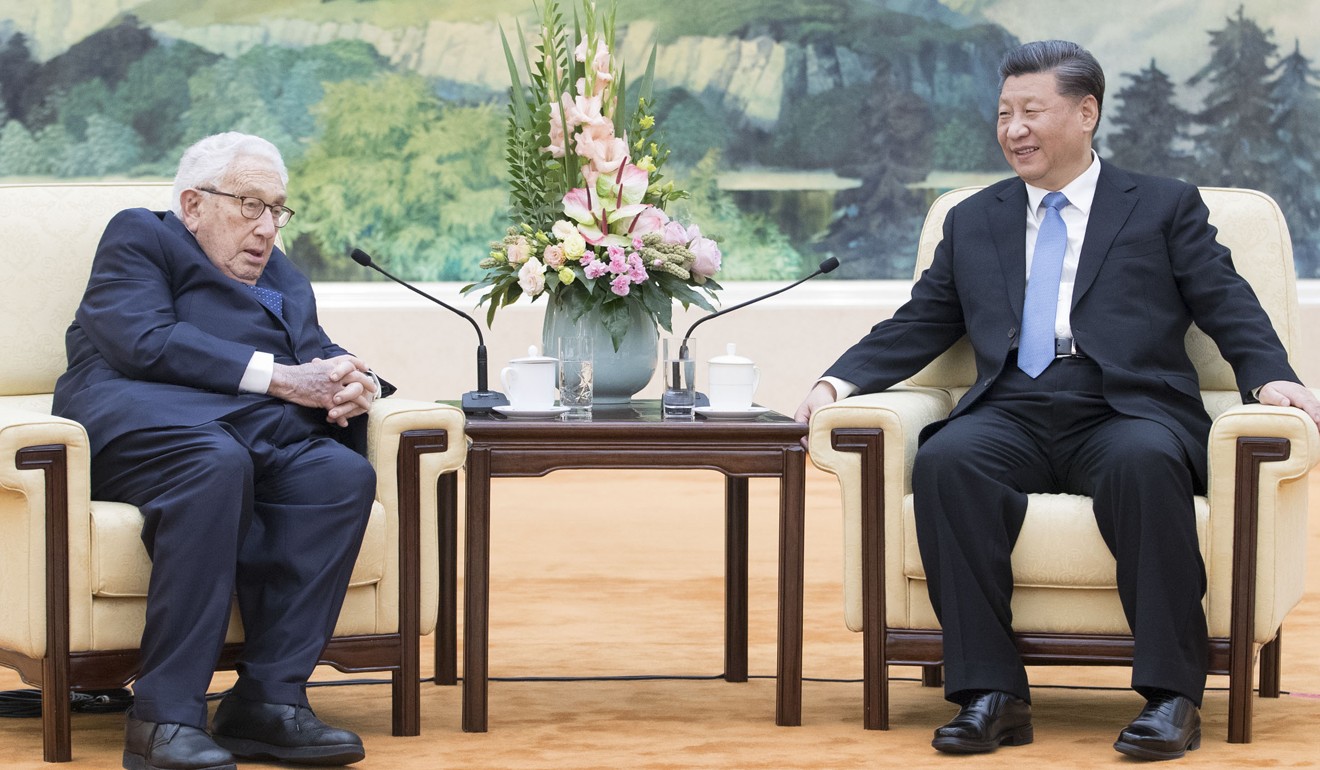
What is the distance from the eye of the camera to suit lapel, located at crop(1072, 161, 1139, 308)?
281cm

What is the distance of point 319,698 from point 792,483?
3.07 feet

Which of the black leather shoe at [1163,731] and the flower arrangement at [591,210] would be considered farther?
the flower arrangement at [591,210]

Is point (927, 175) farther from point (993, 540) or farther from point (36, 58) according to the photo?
point (993, 540)

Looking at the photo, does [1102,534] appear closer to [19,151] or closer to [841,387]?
[841,387]

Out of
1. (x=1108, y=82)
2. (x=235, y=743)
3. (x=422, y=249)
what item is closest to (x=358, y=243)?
(x=422, y=249)

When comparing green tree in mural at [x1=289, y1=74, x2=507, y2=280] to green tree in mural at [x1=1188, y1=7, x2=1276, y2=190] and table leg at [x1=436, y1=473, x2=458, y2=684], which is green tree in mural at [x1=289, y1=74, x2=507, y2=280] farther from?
table leg at [x1=436, y1=473, x2=458, y2=684]

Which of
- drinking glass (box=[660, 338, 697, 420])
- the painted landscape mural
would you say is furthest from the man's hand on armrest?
the painted landscape mural

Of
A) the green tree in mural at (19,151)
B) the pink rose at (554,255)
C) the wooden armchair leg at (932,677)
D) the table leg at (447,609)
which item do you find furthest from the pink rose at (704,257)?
the green tree in mural at (19,151)

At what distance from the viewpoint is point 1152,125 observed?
24.6ft

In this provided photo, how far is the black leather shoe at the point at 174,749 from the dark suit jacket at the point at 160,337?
449mm

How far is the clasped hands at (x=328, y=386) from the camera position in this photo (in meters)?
2.59

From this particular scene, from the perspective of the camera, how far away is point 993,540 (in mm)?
2494

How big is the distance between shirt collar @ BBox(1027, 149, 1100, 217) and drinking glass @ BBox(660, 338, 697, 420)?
0.67 m

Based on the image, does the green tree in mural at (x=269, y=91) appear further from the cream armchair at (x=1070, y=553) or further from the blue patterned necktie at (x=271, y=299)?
the cream armchair at (x=1070, y=553)
